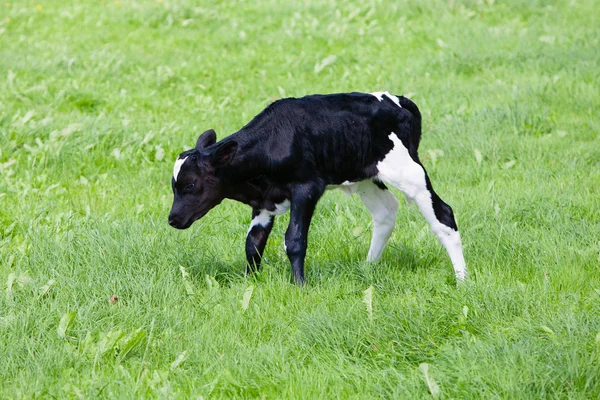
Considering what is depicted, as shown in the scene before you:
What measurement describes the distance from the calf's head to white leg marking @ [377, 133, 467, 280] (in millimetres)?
1013

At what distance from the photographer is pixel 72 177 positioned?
321 inches

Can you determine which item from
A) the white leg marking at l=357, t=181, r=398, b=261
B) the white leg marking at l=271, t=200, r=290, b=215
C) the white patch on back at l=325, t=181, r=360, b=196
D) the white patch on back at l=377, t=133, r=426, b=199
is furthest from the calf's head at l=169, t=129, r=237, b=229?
the white leg marking at l=357, t=181, r=398, b=261

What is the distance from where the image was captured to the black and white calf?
5.41 meters

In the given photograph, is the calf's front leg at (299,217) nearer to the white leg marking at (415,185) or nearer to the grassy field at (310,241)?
the grassy field at (310,241)

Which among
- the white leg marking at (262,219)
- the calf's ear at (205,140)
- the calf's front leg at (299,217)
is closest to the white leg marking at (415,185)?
the calf's front leg at (299,217)

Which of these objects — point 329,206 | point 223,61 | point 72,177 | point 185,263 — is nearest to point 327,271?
point 185,263

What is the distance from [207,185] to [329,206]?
6.12 feet

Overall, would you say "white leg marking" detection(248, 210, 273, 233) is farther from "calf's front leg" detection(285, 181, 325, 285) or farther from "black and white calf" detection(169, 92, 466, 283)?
"calf's front leg" detection(285, 181, 325, 285)

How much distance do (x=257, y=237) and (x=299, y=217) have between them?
444 millimetres

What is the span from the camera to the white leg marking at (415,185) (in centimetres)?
563

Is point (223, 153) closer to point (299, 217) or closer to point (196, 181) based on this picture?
point (196, 181)

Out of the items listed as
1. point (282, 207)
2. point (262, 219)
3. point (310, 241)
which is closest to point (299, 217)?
point (282, 207)

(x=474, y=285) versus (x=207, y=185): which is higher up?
(x=207, y=185)

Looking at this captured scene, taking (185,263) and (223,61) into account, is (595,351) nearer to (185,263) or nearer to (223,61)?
(185,263)
